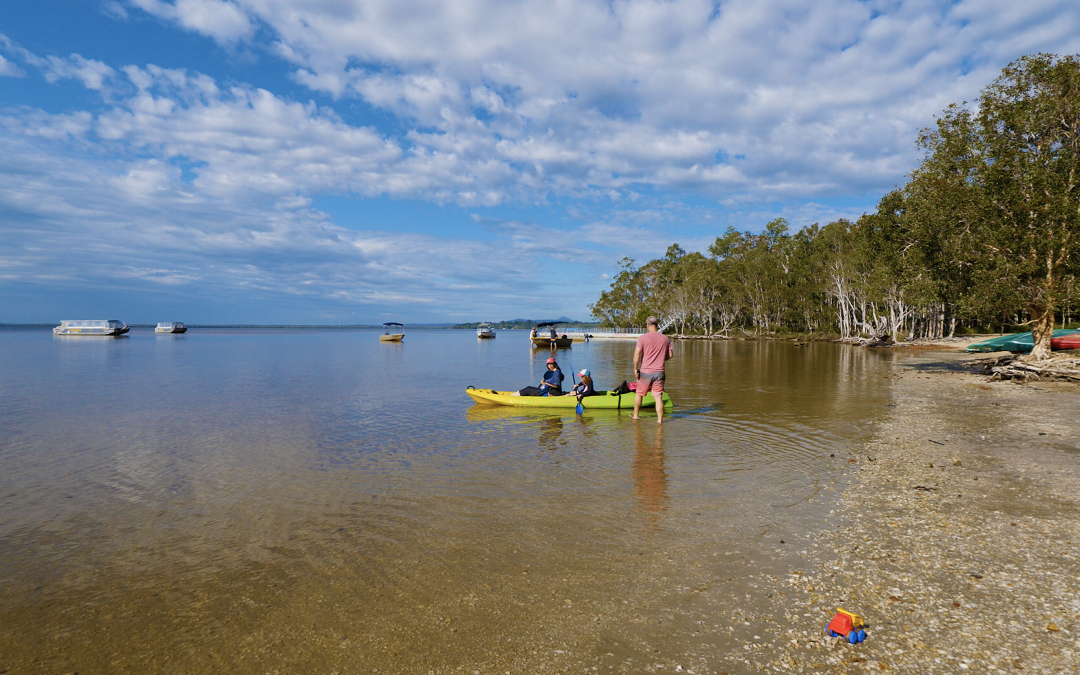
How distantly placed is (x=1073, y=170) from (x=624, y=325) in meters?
93.2

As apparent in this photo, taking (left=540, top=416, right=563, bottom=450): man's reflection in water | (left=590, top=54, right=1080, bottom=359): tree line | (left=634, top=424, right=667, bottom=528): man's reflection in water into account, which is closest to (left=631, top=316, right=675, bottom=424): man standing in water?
(left=634, top=424, right=667, bottom=528): man's reflection in water

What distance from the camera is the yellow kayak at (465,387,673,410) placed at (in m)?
16.6

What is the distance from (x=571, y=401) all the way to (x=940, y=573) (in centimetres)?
1190

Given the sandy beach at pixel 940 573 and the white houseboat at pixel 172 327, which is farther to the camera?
the white houseboat at pixel 172 327

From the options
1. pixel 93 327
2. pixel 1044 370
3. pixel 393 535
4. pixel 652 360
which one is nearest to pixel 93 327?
pixel 93 327

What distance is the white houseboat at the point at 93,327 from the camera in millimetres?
97062

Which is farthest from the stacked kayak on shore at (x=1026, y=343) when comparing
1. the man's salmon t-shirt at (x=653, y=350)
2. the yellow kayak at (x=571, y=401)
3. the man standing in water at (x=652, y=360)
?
the man's salmon t-shirt at (x=653, y=350)

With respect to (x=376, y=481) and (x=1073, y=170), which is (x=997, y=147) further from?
(x=376, y=481)

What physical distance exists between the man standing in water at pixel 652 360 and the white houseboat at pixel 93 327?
4518 inches

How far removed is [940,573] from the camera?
5535mm

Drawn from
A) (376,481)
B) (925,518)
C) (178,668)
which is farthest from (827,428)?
(178,668)

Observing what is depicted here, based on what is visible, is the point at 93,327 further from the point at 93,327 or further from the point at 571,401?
Result: the point at 571,401

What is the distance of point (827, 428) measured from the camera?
1395 cm

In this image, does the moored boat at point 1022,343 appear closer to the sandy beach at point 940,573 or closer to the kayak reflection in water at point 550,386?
the sandy beach at point 940,573
